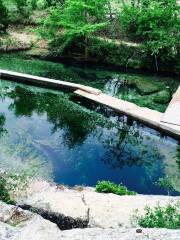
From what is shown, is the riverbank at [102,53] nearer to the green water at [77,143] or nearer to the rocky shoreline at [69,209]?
the green water at [77,143]

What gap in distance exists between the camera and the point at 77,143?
14.7 metres

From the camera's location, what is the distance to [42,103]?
1752 centimetres

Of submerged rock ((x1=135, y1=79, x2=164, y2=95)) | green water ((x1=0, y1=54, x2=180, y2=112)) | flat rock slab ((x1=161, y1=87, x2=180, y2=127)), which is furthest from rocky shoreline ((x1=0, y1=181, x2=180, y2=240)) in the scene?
submerged rock ((x1=135, y1=79, x2=164, y2=95))

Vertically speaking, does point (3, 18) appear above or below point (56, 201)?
above

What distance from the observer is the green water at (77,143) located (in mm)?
13125

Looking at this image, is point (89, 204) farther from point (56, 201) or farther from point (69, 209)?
point (56, 201)

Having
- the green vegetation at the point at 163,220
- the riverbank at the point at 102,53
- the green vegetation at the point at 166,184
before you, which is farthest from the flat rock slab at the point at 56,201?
the riverbank at the point at 102,53

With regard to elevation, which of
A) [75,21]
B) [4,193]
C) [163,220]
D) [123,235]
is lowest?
[4,193]

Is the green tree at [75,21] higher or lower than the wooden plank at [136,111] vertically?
higher

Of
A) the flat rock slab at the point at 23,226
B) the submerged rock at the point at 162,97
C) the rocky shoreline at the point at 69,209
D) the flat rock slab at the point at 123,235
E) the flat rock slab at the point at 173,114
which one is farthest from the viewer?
the submerged rock at the point at 162,97

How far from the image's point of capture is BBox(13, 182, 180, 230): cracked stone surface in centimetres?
977

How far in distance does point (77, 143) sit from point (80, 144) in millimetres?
107

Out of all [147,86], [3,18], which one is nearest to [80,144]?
[147,86]

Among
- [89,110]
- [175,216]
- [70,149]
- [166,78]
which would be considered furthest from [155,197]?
[166,78]
